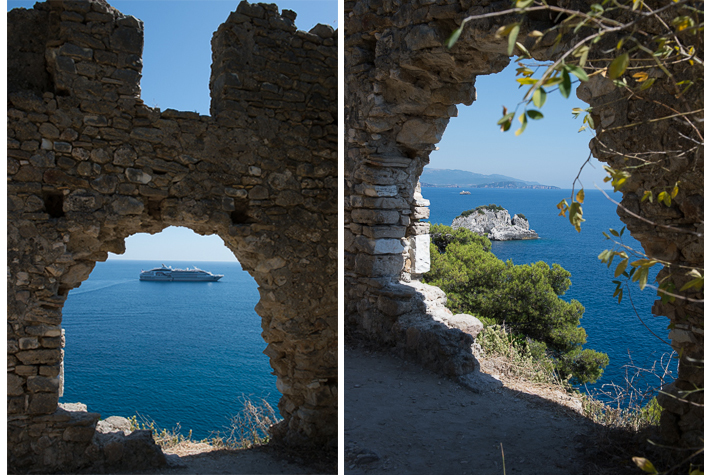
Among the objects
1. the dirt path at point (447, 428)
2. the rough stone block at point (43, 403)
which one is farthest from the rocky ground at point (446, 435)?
the rough stone block at point (43, 403)

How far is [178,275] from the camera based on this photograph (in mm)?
15773

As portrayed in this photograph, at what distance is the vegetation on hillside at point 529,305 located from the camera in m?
9.92

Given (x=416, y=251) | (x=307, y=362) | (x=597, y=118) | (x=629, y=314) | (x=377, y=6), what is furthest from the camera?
(x=629, y=314)

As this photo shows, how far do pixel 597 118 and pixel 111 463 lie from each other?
472cm

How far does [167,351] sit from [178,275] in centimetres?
414

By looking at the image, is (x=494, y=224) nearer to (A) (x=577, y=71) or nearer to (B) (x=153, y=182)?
(B) (x=153, y=182)

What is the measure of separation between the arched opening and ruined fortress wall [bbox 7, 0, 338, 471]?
3.46 m

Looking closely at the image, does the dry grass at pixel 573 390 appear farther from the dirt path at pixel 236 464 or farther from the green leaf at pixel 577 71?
the green leaf at pixel 577 71

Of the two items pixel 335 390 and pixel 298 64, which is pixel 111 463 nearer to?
pixel 335 390

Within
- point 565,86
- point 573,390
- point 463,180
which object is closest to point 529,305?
point 573,390

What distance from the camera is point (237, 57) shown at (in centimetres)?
434

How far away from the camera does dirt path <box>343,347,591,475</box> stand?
12.6ft

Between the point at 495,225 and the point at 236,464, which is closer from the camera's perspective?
the point at 236,464

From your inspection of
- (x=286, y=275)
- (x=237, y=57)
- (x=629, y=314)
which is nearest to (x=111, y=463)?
(x=286, y=275)
